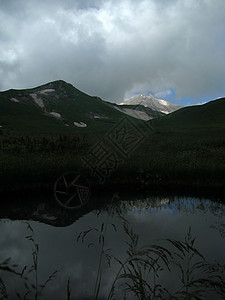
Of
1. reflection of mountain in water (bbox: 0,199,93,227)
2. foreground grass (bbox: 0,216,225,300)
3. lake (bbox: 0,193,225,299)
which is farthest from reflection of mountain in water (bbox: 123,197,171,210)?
foreground grass (bbox: 0,216,225,300)

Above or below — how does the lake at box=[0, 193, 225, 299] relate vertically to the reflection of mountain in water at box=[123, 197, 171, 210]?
below

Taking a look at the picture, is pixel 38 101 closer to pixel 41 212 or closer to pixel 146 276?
pixel 41 212

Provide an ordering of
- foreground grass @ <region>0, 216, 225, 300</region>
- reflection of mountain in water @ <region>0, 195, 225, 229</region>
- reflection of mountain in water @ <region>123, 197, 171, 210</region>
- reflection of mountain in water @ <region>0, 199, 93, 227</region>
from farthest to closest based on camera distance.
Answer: reflection of mountain in water @ <region>123, 197, 171, 210</region>, reflection of mountain in water @ <region>0, 195, 225, 229</region>, reflection of mountain in water @ <region>0, 199, 93, 227</region>, foreground grass @ <region>0, 216, 225, 300</region>

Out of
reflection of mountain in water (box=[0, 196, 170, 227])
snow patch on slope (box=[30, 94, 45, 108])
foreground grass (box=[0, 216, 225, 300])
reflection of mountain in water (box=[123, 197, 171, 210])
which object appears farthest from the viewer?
snow patch on slope (box=[30, 94, 45, 108])

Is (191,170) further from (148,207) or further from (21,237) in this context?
(21,237)

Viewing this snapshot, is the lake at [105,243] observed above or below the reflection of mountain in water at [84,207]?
below

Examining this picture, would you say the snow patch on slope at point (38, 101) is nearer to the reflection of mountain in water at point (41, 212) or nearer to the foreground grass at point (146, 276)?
the reflection of mountain in water at point (41, 212)

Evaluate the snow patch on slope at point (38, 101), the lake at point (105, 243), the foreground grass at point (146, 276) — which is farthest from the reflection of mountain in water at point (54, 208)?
the snow patch on slope at point (38, 101)

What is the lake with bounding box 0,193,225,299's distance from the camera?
5820mm

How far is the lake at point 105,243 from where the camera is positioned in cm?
582

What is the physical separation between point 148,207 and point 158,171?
4.70m

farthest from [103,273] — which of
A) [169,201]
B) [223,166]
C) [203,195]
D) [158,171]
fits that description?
[223,166]

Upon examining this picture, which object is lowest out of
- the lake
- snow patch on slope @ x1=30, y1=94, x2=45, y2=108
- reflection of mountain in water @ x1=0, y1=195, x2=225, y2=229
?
the lake

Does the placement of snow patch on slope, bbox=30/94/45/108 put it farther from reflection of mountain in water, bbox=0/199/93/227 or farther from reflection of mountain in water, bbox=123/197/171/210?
reflection of mountain in water, bbox=123/197/171/210
